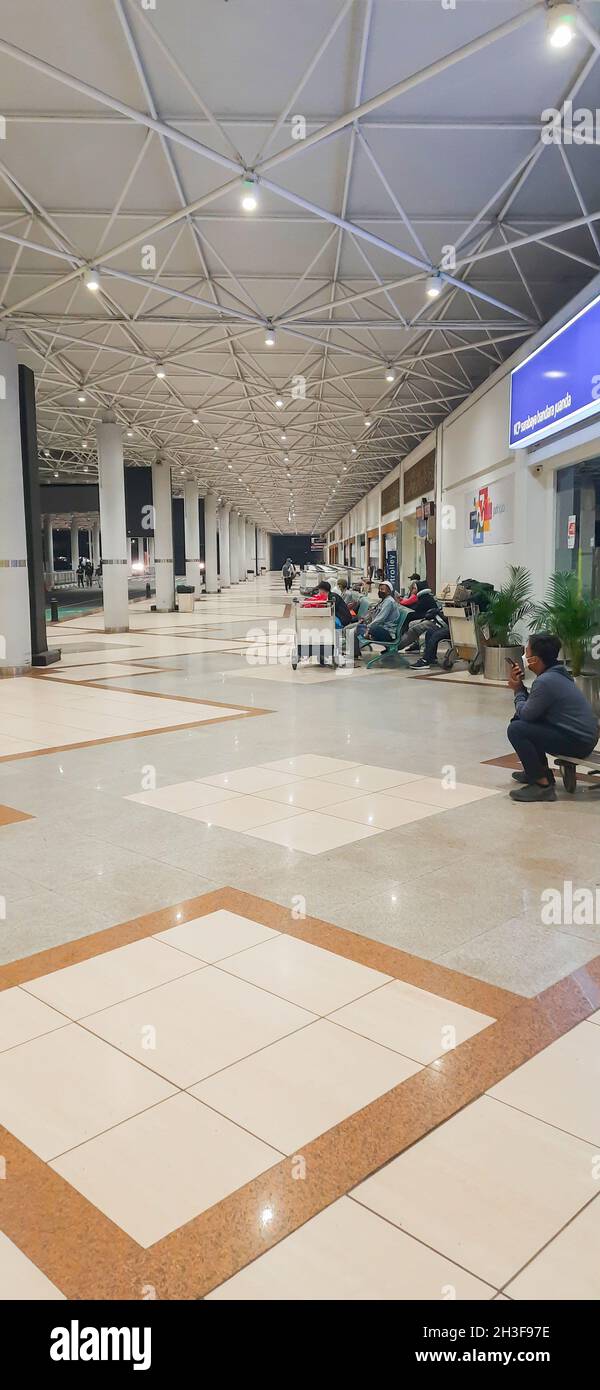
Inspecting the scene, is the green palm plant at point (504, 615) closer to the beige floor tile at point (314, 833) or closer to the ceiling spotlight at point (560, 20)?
the ceiling spotlight at point (560, 20)

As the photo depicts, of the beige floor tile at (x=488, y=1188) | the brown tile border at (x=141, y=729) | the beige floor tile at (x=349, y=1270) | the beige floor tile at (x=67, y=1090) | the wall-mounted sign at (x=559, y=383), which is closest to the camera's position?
the beige floor tile at (x=349, y=1270)

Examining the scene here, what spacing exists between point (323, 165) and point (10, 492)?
6635 millimetres

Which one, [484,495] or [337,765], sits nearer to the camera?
[337,765]

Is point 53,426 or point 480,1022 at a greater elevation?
point 53,426

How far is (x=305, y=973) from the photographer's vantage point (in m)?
3.51

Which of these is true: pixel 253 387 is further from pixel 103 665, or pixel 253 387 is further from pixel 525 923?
pixel 525 923

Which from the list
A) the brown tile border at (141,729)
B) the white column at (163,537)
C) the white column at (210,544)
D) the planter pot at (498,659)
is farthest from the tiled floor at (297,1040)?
the white column at (210,544)

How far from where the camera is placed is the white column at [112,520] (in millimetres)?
21703

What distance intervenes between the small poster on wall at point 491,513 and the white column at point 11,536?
879cm

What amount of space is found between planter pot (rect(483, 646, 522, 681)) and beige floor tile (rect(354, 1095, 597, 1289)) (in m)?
10.1

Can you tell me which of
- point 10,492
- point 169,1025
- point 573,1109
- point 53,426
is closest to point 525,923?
point 573,1109
